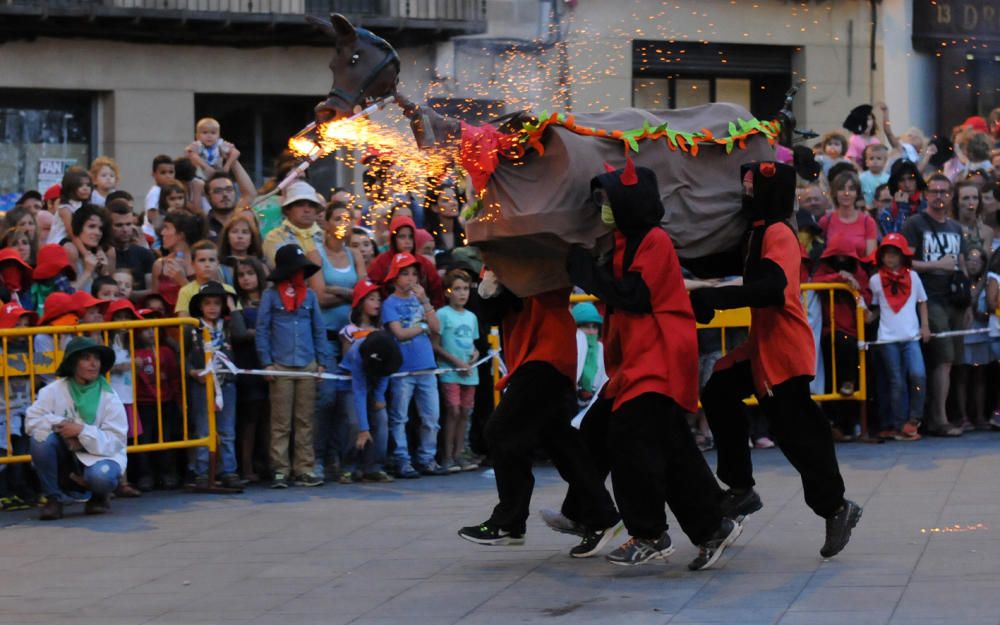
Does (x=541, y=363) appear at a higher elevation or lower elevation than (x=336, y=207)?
lower

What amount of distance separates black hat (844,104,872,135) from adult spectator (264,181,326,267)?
718 cm

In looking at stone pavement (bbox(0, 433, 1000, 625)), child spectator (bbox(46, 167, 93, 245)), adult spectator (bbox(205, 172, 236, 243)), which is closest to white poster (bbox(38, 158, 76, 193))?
child spectator (bbox(46, 167, 93, 245))

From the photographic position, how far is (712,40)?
23.4m

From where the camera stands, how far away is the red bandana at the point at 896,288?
45.8 feet

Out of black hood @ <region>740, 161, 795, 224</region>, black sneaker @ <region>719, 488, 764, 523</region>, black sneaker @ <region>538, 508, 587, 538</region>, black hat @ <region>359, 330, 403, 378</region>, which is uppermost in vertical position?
black hood @ <region>740, 161, 795, 224</region>

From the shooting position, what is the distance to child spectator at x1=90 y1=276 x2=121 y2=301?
12.0m

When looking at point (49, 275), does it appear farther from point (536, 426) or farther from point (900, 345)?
point (900, 345)

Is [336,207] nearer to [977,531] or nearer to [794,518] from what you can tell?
[794,518]

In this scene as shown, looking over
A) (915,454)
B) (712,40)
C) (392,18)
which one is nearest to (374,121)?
(915,454)

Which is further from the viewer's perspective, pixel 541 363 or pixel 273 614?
pixel 541 363

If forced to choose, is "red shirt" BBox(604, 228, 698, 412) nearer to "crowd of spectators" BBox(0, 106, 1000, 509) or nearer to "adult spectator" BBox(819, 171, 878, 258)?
"crowd of spectators" BBox(0, 106, 1000, 509)

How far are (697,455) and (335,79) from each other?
2.54m

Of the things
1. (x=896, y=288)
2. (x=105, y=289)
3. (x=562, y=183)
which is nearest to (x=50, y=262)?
(x=105, y=289)

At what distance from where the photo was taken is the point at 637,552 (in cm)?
854
